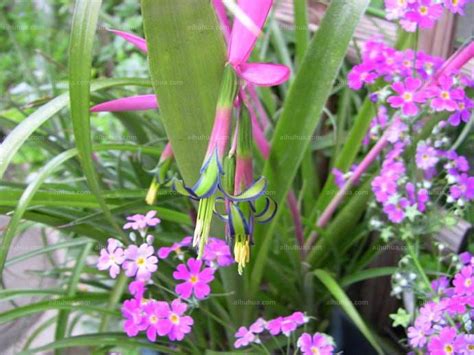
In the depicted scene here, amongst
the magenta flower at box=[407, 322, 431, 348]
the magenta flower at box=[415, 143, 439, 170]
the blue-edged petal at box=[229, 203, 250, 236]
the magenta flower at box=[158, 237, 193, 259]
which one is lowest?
the magenta flower at box=[407, 322, 431, 348]

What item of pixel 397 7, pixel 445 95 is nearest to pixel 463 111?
pixel 445 95

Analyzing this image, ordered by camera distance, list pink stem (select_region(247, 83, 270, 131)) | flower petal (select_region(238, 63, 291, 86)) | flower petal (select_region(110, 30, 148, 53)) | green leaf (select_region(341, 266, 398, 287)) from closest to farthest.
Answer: flower petal (select_region(238, 63, 291, 86)), flower petal (select_region(110, 30, 148, 53)), pink stem (select_region(247, 83, 270, 131)), green leaf (select_region(341, 266, 398, 287))

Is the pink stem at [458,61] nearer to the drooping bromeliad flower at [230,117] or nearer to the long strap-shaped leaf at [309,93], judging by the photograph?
the long strap-shaped leaf at [309,93]

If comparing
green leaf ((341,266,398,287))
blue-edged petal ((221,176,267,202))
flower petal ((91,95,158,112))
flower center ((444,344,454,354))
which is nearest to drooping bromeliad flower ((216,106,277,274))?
blue-edged petal ((221,176,267,202))

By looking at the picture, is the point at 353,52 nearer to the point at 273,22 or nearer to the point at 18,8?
the point at 273,22

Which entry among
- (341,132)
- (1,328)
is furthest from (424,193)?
(1,328)

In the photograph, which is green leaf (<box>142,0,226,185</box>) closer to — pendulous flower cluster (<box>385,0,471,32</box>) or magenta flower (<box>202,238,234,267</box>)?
magenta flower (<box>202,238,234,267</box>)
